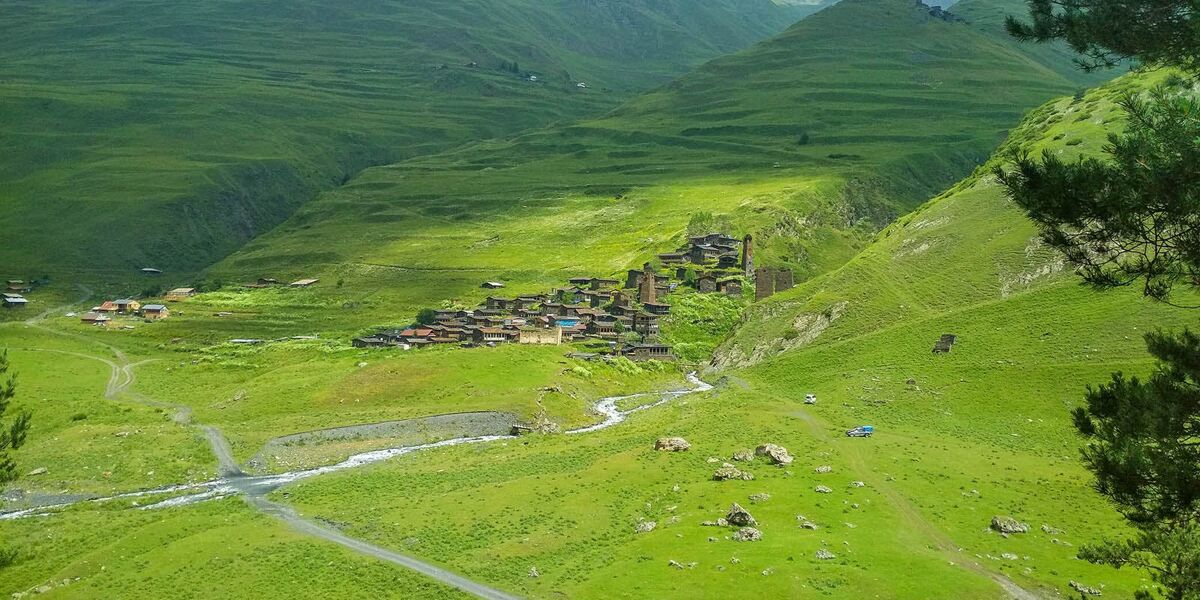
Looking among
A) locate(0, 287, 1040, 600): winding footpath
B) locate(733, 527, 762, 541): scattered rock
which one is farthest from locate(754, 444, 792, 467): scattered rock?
locate(733, 527, 762, 541): scattered rock

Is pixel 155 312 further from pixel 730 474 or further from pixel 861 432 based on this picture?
pixel 730 474

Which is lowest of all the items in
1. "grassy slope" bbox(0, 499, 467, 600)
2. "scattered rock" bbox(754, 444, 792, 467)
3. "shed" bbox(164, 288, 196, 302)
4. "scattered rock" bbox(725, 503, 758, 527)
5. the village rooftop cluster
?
"shed" bbox(164, 288, 196, 302)

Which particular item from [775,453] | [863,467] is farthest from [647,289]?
[863,467]

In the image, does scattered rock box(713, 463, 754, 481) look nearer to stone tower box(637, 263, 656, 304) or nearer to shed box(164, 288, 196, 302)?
stone tower box(637, 263, 656, 304)

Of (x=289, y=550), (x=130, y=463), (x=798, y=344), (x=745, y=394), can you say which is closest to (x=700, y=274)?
(x=798, y=344)

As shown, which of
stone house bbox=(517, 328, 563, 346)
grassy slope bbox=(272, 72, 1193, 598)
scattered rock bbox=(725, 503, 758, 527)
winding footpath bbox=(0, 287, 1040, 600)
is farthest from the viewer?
stone house bbox=(517, 328, 563, 346)
